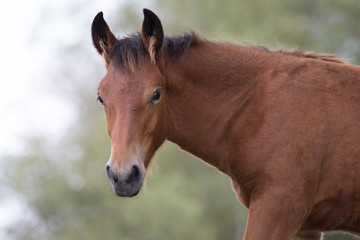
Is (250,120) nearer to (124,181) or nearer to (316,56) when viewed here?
(316,56)

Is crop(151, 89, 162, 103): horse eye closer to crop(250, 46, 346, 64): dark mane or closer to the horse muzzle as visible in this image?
the horse muzzle

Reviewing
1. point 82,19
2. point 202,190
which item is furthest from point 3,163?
point 82,19

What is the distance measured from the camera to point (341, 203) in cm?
692

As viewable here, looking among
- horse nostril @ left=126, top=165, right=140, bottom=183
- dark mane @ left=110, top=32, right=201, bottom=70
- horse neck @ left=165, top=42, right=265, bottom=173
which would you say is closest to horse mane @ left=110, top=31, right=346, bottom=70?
dark mane @ left=110, top=32, right=201, bottom=70

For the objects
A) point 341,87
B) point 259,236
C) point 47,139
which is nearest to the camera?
point 259,236

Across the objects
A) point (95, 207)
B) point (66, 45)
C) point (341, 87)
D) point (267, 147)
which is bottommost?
point (95, 207)

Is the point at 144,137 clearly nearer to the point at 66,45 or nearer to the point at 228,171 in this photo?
the point at 228,171

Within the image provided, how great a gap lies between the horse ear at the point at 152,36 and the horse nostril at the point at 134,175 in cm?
123

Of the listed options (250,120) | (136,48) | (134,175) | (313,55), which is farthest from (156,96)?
(313,55)

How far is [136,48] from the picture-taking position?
7.16 m

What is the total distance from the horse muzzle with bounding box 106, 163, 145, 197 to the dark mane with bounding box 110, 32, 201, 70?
115 centimetres

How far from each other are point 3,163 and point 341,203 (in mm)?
31851

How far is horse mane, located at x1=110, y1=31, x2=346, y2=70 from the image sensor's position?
7090 millimetres

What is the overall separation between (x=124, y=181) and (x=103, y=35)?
1.81 metres
